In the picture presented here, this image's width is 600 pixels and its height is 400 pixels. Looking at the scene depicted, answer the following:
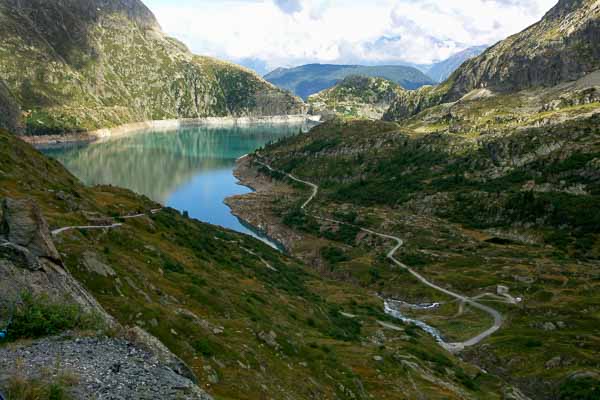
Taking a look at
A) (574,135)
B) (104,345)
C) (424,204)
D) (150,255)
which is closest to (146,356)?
(104,345)

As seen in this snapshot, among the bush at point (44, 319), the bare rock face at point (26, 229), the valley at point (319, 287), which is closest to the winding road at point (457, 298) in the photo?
the valley at point (319, 287)

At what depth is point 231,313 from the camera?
3925 centimetres

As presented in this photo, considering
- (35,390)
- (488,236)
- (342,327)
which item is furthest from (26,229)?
(488,236)

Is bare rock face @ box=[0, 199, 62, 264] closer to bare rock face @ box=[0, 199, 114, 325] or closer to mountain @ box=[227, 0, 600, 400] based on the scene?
bare rock face @ box=[0, 199, 114, 325]

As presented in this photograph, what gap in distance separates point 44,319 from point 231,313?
23352 millimetres

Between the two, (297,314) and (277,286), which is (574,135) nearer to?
(277,286)

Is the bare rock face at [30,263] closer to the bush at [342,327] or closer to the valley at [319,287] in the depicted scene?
the valley at [319,287]

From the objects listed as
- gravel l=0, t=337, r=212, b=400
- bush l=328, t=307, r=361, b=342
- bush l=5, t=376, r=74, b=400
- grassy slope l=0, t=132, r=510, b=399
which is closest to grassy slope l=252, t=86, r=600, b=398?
grassy slope l=0, t=132, r=510, b=399

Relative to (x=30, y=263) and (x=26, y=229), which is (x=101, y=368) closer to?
(x=30, y=263)

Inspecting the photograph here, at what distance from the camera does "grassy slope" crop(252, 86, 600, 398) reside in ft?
204

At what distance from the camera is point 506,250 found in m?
110

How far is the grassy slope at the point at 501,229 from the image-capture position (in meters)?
62.2

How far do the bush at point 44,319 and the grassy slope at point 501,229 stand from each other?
153 feet

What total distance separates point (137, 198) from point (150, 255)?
44.1m
